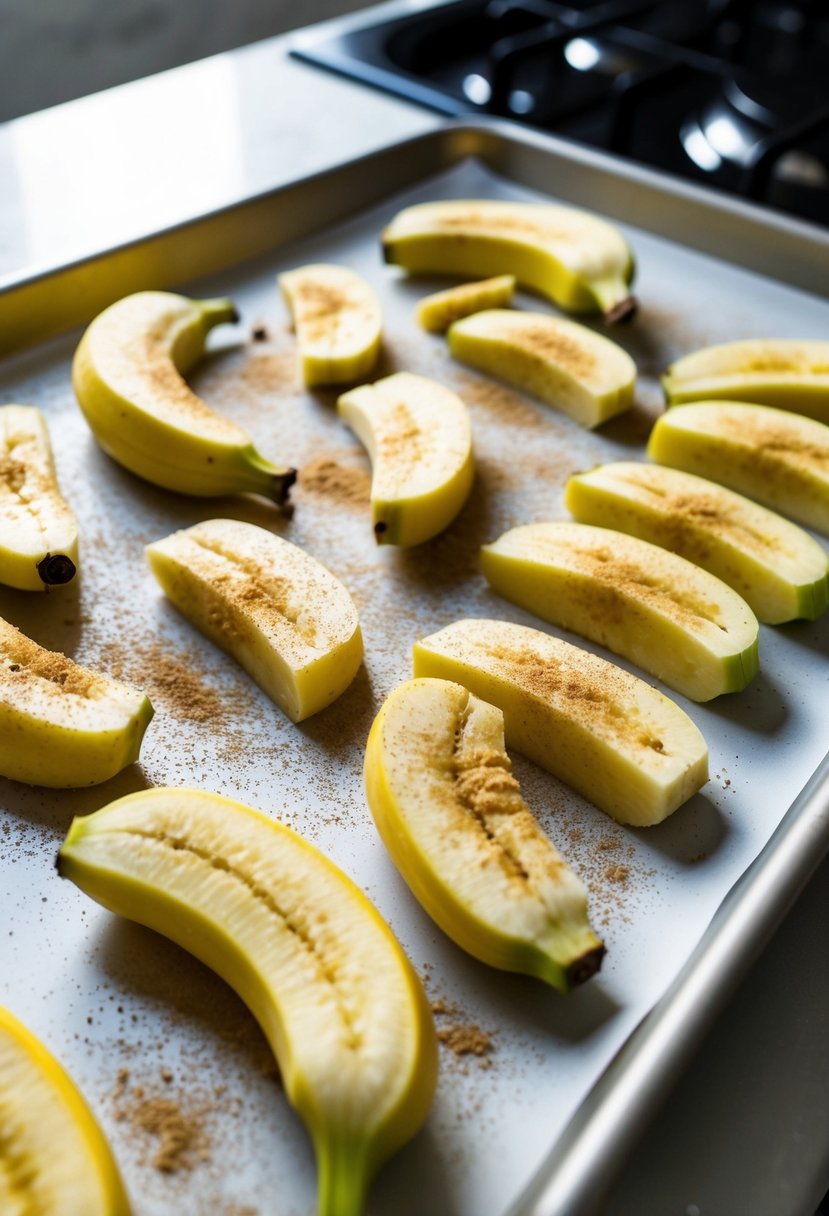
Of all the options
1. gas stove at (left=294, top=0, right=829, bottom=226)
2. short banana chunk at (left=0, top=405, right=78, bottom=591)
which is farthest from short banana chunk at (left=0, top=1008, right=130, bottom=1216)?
gas stove at (left=294, top=0, right=829, bottom=226)

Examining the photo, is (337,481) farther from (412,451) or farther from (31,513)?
(31,513)

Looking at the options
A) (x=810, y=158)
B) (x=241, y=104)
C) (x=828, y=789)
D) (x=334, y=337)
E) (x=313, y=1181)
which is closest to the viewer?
(x=313, y=1181)

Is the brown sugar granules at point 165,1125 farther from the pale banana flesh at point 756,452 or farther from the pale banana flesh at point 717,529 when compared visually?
the pale banana flesh at point 756,452

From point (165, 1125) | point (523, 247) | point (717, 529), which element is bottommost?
point (165, 1125)

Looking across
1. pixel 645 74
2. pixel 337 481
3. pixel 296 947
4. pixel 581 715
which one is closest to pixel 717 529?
pixel 581 715

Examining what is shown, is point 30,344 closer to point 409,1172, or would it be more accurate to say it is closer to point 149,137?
point 149,137

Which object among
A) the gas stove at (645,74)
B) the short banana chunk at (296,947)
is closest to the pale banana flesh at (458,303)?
the gas stove at (645,74)

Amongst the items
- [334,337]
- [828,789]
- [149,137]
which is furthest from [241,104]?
[828,789]
